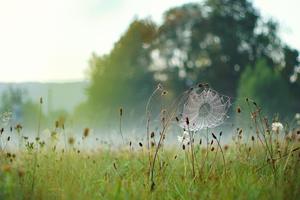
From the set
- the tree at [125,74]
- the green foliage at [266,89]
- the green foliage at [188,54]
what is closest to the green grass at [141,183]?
the green foliage at [266,89]

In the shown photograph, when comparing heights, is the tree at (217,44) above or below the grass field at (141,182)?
above

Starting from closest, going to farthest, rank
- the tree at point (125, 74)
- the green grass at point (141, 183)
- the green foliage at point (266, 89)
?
the green grass at point (141, 183), the green foliage at point (266, 89), the tree at point (125, 74)

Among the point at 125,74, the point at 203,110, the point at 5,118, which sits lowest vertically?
the point at 5,118

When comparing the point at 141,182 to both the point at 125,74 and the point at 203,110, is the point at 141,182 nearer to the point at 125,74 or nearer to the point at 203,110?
the point at 203,110

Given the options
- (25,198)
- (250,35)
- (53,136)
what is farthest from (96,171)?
(250,35)

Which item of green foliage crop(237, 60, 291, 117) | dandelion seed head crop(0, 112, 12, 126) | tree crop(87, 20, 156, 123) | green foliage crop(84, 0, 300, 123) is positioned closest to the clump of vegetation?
dandelion seed head crop(0, 112, 12, 126)

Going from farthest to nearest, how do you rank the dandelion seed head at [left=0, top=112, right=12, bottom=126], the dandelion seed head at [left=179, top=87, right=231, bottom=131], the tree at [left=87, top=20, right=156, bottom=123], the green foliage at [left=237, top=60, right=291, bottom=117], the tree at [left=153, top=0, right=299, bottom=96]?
the tree at [left=153, top=0, right=299, bottom=96]
the tree at [left=87, top=20, right=156, bottom=123]
the green foliage at [left=237, top=60, right=291, bottom=117]
the dandelion seed head at [left=179, top=87, right=231, bottom=131]
the dandelion seed head at [left=0, top=112, right=12, bottom=126]

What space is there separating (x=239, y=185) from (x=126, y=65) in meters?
36.1

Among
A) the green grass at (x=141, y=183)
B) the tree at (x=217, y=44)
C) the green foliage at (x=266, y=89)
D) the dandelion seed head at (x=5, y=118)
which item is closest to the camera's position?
the green grass at (x=141, y=183)

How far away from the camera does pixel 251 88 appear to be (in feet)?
113

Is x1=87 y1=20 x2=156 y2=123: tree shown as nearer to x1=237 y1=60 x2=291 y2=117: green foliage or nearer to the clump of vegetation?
x1=237 y1=60 x2=291 y2=117: green foliage

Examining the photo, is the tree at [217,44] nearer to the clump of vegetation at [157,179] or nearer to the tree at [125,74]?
the tree at [125,74]

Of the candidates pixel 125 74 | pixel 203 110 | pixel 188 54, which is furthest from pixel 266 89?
pixel 203 110

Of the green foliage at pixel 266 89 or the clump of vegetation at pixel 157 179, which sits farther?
the green foliage at pixel 266 89
